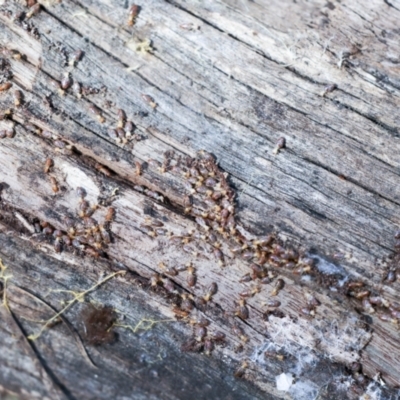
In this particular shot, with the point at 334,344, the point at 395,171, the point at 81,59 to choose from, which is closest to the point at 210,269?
the point at 334,344

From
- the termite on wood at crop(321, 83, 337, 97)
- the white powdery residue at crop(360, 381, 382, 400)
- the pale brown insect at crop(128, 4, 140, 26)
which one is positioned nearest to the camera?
the white powdery residue at crop(360, 381, 382, 400)

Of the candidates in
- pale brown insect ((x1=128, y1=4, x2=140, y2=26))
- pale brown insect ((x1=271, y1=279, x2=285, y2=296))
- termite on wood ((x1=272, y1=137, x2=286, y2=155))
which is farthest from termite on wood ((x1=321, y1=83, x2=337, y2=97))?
pale brown insect ((x1=128, y1=4, x2=140, y2=26))

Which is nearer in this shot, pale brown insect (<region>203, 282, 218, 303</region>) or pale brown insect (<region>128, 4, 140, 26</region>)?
pale brown insect (<region>203, 282, 218, 303</region>)

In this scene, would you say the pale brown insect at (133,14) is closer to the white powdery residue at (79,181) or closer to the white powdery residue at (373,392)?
the white powdery residue at (79,181)

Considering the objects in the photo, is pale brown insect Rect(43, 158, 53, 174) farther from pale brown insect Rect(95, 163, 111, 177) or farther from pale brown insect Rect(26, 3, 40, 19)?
pale brown insect Rect(26, 3, 40, 19)

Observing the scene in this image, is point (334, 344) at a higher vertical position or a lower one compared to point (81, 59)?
lower

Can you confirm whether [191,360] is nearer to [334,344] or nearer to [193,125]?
[334,344]

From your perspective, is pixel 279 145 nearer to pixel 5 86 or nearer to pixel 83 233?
pixel 83 233
